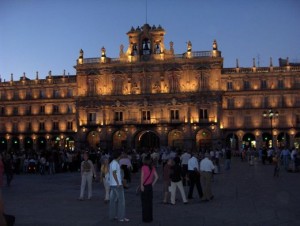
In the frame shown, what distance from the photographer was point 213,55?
232 feet

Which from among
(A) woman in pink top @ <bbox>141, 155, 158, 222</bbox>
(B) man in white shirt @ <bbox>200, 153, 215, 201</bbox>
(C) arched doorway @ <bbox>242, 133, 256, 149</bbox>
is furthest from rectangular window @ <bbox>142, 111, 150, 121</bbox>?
(A) woman in pink top @ <bbox>141, 155, 158, 222</bbox>

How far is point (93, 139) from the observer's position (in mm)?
74625

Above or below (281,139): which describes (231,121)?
above

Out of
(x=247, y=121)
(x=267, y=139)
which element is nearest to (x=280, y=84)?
(x=247, y=121)

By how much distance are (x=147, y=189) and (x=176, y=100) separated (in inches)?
2185

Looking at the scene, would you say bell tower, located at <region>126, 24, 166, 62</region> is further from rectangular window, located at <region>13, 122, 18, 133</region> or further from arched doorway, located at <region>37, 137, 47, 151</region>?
rectangular window, located at <region>13, 122, 18, 133</region>

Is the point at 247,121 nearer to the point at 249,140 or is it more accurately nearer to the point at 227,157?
the point at 249,140

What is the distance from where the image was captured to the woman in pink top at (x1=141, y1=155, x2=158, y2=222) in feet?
47.0

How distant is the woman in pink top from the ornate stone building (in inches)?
2110

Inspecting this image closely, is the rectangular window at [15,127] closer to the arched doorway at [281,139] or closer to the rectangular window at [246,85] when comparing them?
the rectangular window at [246,85]

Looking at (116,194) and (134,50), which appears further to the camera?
(134,50)

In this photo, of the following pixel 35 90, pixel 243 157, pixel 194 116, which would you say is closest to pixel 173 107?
pixel 194 116

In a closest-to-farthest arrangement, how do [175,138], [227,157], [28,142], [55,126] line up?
1. [227,157]
2. [175,138]
3. [55,126]
4. [28,142]

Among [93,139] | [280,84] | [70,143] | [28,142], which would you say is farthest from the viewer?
[28,142]
